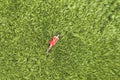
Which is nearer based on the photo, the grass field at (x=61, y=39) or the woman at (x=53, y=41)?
the grass field at (x=61, y=39)

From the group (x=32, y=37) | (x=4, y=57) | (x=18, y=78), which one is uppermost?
(x=32, y=37)

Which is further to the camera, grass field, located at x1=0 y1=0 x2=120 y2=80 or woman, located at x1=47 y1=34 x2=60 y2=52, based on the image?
woman, located at x1=47 y1=34 x2=60 y2=52

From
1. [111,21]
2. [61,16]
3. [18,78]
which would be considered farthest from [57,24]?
[18,78]

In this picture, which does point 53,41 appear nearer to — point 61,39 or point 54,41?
point 54,41

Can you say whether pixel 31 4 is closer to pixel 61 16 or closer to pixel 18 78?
pixel 61 16

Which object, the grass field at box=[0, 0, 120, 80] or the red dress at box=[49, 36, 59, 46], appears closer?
the grass field at box=[0, 0, 120, 80]

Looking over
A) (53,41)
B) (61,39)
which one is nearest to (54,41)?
(53,41)

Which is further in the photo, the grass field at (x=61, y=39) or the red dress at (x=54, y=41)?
the red dress at (x=54, y=41)

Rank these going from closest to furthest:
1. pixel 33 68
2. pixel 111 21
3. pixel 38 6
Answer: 1. pixel 111 21
2. pixel 38 6
3. pixel 33 68
